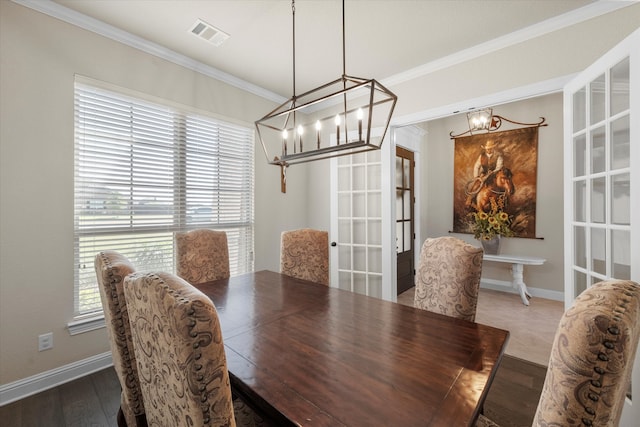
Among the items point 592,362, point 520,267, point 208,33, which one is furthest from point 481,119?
point 592,362

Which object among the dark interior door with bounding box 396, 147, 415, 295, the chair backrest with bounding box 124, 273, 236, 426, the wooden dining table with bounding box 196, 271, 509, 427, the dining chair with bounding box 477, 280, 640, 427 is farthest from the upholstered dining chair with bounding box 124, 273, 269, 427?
the dark interior door with bounding box 396, 147, 415, 295

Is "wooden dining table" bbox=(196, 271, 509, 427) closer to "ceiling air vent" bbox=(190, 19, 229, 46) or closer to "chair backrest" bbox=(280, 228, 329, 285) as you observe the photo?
"chair backrest" bbox=(280, 228, 329, 285)

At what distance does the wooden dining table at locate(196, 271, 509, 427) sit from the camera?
0.82m

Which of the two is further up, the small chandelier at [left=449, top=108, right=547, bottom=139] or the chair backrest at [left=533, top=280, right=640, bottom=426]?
the small chandelier at [left=449, top=108, right=547, bottom=139]

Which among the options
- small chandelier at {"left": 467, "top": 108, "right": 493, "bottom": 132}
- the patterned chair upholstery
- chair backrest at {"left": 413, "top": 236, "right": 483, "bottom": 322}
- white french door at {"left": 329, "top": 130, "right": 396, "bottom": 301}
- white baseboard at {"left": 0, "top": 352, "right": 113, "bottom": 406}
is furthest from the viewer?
small chandelier at {"left": 467, "top": 108, "right": 493, "bottom": 132}

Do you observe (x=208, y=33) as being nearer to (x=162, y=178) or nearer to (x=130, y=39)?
(x=130, y=39)

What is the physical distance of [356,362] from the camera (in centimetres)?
107

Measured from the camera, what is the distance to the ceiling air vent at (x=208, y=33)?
2.27 meters

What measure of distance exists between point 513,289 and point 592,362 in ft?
15.4

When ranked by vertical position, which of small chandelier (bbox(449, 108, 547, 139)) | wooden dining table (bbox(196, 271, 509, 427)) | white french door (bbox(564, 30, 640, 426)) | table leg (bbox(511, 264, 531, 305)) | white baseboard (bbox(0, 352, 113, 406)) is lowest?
white baseboard (bbox(0, 352, 113, 406))

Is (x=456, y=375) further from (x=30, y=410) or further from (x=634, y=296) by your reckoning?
(x=30, y=410)

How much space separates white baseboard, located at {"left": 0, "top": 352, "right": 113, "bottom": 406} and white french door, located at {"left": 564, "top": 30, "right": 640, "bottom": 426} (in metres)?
3.48

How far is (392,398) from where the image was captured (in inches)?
34.1

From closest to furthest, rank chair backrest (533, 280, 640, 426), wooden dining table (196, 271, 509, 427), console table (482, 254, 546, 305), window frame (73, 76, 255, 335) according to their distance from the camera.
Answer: chair backrest (533, 280, 640, 426), wooden dining table (196, 271, 509, 427), window frame (73, 76, 255, 335), console table (482, 254, 546, 305)
